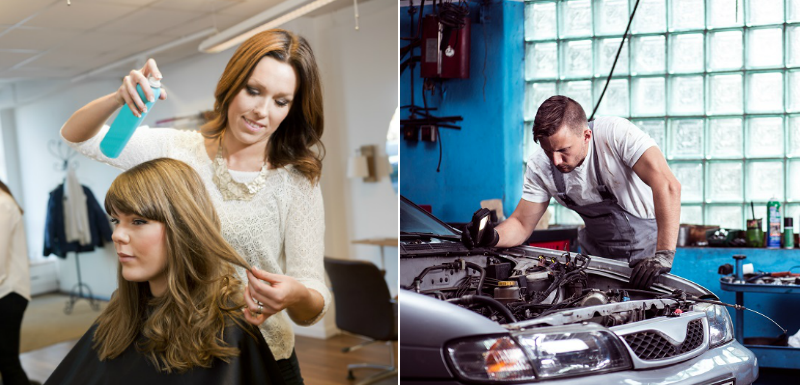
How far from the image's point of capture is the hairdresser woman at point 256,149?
1.40 m

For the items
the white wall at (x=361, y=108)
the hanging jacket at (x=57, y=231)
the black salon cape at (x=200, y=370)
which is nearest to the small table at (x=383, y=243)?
the white wall at (x=361, y=108)

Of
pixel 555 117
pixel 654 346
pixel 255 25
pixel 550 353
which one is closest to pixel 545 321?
pixel 550 353

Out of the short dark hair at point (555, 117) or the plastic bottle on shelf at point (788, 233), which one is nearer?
the plastic bottle on shelf at point (788, 233)

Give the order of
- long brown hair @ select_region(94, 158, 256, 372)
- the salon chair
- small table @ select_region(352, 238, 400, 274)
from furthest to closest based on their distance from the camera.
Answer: small table @ select_region(352, 238, 400, 274)
the salon chair
long brown hair @ select_region(94, 158, 256, 372)

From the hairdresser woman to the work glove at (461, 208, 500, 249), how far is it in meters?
0.45

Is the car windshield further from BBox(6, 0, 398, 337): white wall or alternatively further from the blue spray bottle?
the blue spray bottle

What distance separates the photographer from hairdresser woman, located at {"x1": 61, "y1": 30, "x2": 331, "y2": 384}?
55.0 inches

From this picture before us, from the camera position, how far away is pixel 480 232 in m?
1.76

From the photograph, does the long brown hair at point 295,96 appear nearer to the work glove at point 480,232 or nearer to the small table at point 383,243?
the small table at point 383,243

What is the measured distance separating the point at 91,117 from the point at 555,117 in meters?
1.12

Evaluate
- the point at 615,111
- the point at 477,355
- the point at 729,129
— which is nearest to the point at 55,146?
the point at 477,355

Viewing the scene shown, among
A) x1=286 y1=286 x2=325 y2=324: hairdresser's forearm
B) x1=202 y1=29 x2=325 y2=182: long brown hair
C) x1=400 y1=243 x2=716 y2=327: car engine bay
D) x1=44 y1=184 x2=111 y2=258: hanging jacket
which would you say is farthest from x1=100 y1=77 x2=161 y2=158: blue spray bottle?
x1=400 y1=243 x2=716 y2=327: car engine bay

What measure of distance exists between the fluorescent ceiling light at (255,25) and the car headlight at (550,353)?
86cm

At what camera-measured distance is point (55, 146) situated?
1.54 metres
